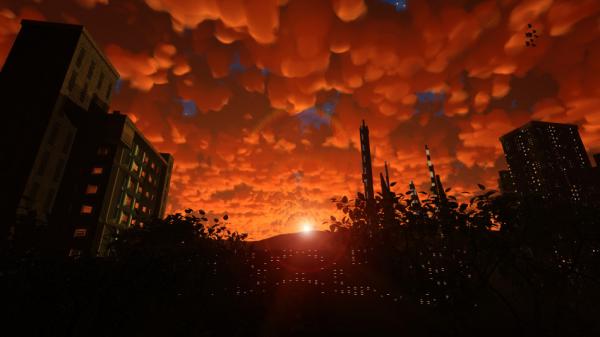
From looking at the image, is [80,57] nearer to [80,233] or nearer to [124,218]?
[80,233]

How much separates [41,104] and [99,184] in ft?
45.9

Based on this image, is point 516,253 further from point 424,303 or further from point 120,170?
point 120,170

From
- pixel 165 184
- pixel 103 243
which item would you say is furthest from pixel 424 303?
pixel 165 184

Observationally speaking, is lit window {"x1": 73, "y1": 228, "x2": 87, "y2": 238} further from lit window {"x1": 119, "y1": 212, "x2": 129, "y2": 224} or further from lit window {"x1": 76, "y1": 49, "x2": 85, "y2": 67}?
lit window {"x1": 76, "y1": 49, "x2": 85, "y2": 67}

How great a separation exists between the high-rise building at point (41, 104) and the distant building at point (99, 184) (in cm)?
214

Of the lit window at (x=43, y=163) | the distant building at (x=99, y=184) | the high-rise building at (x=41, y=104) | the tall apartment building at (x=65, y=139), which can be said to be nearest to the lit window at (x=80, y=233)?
the distant building at (x=99, y=184)

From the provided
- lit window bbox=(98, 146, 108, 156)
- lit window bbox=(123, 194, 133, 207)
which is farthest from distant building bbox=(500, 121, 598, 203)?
lit window bbox=(98, 146, 108, 156)

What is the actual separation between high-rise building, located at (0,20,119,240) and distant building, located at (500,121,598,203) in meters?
195

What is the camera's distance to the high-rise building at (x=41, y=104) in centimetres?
3662

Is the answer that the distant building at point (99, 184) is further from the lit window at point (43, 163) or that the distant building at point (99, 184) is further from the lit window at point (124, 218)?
the lit window at point (43, 163)

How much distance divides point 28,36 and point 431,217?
59559 millimetres

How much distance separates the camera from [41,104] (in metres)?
39.6

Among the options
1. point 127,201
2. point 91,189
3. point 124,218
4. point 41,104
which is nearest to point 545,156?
point 127,201

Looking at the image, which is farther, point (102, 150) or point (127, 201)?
point (127, 201)
